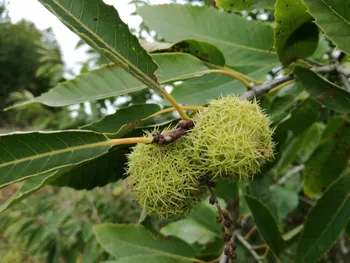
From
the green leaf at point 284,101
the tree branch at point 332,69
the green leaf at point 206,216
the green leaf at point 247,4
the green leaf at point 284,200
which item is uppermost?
the green leaf at point 247,4

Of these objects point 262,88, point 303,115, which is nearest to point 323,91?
point 262,88

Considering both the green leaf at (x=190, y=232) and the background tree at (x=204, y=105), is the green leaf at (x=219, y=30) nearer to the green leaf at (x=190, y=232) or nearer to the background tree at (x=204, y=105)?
the background tree at (x=204, y=105)

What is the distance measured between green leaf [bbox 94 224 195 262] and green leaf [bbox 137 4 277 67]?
2.46 ft

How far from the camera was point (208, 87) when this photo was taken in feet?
4.54

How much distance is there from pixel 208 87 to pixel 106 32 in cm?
67

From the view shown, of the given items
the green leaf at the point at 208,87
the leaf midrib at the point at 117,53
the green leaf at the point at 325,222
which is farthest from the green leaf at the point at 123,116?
the green leaf at the point at 325,222

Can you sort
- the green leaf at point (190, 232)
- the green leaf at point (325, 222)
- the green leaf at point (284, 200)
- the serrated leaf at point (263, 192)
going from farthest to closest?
the green leaf at point (284, 200), the green leaf at point (190, 232), the serrated leaf at point (263, 192), the green leaf at point (325, 222)

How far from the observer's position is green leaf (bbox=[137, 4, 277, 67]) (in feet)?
4.54

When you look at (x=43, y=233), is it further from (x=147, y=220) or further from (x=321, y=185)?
(x=321, y=185)

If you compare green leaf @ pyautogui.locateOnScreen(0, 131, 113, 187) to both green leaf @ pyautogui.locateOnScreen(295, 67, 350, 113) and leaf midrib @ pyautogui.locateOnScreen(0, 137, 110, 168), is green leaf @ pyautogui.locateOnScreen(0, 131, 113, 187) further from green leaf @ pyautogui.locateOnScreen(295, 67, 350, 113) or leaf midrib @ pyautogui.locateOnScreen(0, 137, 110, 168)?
green leaf @ pyautogui.locateOnScreen(295, 67, 350, 113)

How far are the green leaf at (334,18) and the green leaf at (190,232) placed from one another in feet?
4.06

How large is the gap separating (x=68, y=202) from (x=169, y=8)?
2.38 metres

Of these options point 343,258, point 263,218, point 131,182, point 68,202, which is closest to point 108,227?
point 263,218

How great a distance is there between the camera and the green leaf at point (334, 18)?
0.85m
